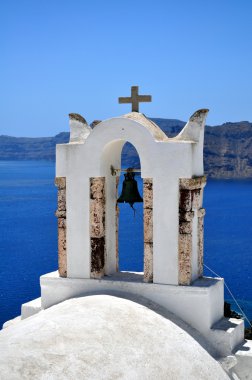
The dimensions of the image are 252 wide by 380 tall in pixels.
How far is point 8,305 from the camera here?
29531mm

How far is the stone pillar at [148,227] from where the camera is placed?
320 inches

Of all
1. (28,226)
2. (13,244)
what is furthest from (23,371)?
(28,226)

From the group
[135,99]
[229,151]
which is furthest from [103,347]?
[229,151]

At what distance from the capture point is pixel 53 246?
45.4 meters

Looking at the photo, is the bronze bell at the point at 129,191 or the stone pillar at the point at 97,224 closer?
the stone pillar at the point at 97,224

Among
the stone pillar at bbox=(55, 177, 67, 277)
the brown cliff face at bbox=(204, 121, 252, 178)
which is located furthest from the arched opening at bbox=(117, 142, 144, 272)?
the brown cliff face at bbox=(204, 121, 252, 178)

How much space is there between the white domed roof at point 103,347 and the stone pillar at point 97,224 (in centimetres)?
89

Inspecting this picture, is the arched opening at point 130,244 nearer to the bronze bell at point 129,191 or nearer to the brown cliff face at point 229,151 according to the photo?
the bronze bell at point 129,191

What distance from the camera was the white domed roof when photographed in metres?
5.54

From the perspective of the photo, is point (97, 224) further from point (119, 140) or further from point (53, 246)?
point (53, 246)

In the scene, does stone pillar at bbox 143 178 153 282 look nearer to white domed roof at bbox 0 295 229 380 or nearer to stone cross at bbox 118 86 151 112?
white domed roof at bbox 0 295 229 380

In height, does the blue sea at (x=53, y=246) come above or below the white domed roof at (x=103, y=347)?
below

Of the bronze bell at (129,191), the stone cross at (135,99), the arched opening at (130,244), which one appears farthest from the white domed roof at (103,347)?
the arched opening at (130,244)

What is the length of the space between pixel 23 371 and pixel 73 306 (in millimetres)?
2229
